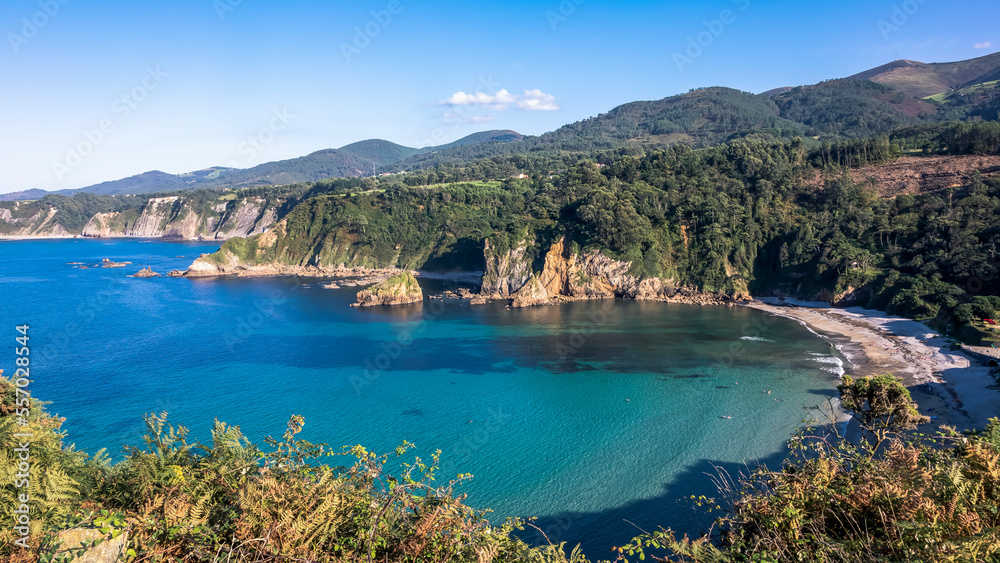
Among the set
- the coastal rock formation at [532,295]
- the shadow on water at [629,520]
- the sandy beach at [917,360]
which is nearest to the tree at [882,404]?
the sandy beach at [917,360]

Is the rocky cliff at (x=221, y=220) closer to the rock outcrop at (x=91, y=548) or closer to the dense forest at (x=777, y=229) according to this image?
the dense forest at (x=777, y=229)

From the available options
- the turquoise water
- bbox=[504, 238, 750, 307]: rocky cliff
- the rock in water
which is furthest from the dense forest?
the rock in water

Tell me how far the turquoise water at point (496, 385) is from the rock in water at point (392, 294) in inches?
132

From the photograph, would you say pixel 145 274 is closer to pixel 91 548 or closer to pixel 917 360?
pixel 91 548

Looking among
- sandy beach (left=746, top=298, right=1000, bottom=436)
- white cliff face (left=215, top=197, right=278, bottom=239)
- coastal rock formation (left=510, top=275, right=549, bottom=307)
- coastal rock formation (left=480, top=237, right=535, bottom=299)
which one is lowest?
sandy beach (left=746, top=298, right=1000, bottom=436)

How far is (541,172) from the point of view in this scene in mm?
Result: 143125

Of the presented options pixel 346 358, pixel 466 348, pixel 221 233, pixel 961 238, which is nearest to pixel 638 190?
pixel 961 238

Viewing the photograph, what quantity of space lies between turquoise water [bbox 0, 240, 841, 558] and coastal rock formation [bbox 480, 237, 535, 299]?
27.1ft

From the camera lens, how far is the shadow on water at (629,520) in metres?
22.1

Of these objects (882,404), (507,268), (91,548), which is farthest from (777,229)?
(91,548)

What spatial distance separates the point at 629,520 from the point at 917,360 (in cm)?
3646

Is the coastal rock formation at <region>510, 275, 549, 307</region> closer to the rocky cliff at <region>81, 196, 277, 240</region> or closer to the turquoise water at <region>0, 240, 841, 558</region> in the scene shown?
the turquoise water at <region>0, 240, 841, 558</region>

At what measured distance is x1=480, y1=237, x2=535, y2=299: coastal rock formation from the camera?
261 ft

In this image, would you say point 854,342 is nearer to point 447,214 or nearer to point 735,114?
Result: point 447,214
